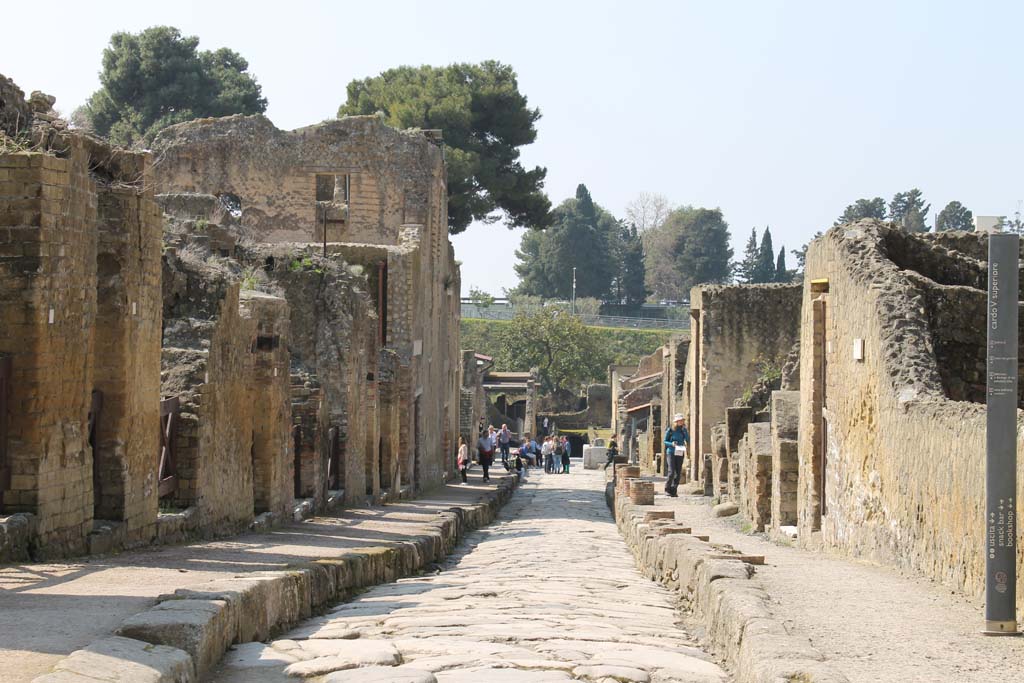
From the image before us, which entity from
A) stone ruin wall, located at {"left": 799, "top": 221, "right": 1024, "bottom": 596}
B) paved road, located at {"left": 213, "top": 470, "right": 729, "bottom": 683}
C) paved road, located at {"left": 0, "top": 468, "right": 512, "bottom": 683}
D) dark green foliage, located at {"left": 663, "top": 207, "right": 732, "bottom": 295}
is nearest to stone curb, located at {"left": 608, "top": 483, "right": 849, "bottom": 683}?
paved road, located at {"left": 213, "top": 470, "right": 729, "bottom": 683}

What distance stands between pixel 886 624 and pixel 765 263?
9834 centimetres

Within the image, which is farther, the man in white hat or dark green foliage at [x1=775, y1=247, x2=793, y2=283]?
dark green foliage at [x1=775, y1=247, x2=793, y2=283]

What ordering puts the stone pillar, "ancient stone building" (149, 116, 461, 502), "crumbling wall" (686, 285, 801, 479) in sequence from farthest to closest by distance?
"crumbling wall" (686, 285, 801, 479) → "ancient stone building" (149, 116, 461, 502) → the stone pillar

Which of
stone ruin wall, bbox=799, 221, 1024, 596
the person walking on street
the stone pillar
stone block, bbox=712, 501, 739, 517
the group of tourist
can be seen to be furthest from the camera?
→ the person walking on street

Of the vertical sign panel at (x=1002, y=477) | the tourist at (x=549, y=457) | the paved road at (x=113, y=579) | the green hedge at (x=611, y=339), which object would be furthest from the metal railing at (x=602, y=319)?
the vertical sign panel at (x=1002, y=477)

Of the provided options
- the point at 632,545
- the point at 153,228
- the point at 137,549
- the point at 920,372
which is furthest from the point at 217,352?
the point at 920,372

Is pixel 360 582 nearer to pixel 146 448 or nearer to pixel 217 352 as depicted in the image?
pixel 146 448

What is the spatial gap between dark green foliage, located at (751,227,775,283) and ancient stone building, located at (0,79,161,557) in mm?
93532

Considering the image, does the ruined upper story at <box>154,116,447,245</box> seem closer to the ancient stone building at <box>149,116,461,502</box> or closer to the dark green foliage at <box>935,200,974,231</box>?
the ancient stone building at <box>149,116,461,502</box>

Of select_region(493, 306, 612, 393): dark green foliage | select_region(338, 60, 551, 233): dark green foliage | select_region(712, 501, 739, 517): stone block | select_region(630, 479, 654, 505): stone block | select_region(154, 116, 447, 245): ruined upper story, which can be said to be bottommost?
select_region(712, 501, 739, 517): stone block

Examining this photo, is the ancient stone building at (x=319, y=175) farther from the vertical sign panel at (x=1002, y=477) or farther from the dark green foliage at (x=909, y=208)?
the dark green foliage at (x=909, y=208)

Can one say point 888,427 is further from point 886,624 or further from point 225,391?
point 225,391

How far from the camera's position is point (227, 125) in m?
31.2

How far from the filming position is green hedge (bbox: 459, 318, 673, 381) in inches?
3369
